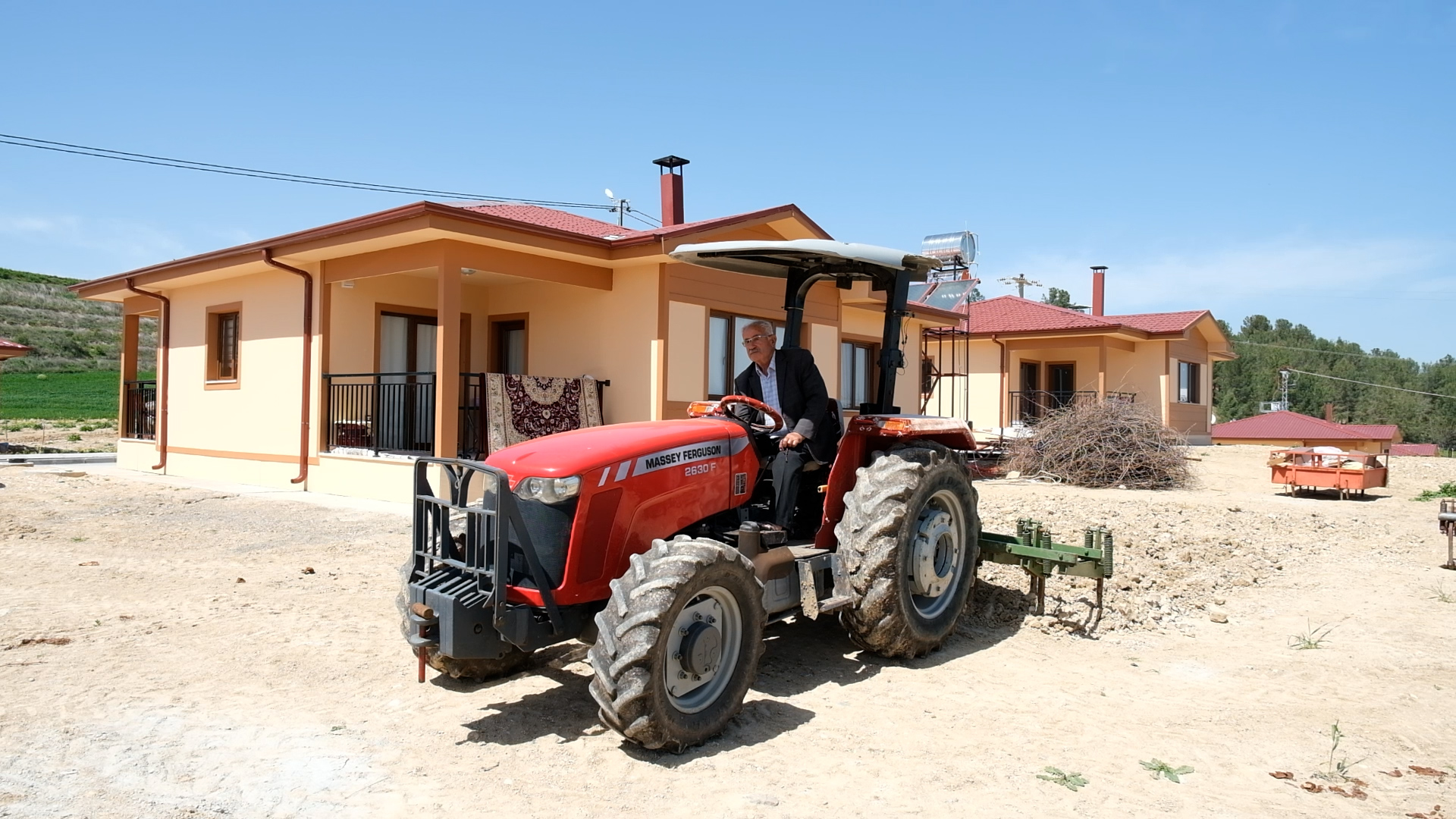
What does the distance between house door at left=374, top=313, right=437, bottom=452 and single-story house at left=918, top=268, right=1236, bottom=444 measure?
13.9 metres

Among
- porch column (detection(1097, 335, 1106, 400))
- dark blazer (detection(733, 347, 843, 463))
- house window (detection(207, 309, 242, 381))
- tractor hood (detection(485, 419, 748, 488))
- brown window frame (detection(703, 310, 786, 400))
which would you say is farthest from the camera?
porch column (detection(1097, 335, 1106, 400))

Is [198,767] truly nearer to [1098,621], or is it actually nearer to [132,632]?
[132,632]

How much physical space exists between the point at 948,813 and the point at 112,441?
26.8 metres

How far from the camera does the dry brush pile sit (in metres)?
14.2

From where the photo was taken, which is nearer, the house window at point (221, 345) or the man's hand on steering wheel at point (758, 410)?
the man's hand on steering wheel at point (758, 410)

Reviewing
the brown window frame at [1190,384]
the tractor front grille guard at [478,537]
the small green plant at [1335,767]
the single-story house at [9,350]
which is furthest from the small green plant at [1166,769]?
the single-story house at [9,350]

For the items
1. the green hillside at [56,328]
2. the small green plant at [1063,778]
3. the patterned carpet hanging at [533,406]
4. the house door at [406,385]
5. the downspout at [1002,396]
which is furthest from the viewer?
the green hillside at [56,328]

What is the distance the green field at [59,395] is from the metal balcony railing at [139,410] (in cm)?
1565

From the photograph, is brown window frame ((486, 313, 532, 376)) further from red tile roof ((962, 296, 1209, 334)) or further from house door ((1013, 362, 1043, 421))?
house door ((1013, 362, 1043, 421))

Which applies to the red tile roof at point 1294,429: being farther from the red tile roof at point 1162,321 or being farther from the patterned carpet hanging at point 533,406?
the patterned carpet hanging at point 533,406

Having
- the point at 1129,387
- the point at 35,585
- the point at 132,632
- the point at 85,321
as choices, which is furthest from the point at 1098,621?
the point at 85,321

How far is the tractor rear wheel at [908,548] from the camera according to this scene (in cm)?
468

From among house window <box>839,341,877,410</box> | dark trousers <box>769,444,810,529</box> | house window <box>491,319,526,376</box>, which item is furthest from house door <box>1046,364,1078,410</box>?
dark trousers <box>769,444,810,529</box>

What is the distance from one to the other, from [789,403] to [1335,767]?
2.80m
